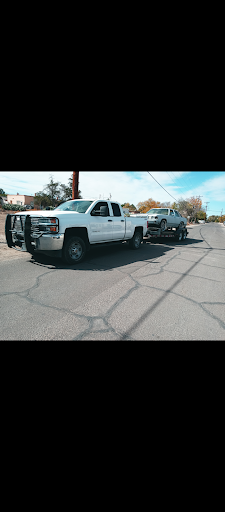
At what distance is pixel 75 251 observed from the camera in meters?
6.48

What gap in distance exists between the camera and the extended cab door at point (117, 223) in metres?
8.05

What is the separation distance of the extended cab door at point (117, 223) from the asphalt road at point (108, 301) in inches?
69.1

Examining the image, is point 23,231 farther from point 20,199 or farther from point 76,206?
point 20,199

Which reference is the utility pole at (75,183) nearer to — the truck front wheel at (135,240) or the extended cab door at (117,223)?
the extended cab door at (117,223)

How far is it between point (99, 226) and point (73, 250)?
1.32 metres

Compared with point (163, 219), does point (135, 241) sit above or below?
below

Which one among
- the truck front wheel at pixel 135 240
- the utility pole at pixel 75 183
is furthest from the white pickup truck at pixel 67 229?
the utility pole at pixel 75 183

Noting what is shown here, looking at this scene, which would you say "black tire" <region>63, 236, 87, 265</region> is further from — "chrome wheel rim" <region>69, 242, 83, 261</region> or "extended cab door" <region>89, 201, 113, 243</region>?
"extended cab door" <region>89, 201, 113, 243</region>

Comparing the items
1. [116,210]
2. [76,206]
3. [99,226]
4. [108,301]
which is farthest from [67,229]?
[108,301]

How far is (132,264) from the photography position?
6953mm

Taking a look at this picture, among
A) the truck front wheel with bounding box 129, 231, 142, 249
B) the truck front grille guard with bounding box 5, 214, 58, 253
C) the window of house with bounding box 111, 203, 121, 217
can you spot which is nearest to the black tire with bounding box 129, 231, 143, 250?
the truck front wheel with bounding box 129, 231, 142, 249

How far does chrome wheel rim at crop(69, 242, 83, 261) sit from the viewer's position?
21.0 ft
